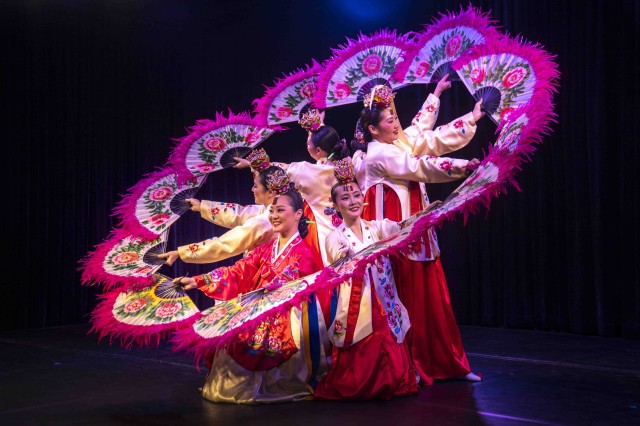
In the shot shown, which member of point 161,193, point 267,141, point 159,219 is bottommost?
point 159,219

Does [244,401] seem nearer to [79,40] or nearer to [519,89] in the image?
[519,89]

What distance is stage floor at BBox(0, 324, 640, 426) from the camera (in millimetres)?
3014

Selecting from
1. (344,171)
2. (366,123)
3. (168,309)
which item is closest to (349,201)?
(344,171)

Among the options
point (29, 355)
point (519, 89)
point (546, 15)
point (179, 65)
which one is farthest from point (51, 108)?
point (519, 89)

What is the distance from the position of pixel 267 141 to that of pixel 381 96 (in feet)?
11.7

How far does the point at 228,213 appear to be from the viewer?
4.02 m

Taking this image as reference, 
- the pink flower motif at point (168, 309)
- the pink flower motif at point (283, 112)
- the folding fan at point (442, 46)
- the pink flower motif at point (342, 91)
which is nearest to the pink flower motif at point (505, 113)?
the folding fan at point (442, 46)

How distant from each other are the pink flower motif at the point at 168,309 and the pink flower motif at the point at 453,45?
5.56 feet

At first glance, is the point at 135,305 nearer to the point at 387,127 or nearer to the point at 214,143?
the point at 214,143

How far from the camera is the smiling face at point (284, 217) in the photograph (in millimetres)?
3516

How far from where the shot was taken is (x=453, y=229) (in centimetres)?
614

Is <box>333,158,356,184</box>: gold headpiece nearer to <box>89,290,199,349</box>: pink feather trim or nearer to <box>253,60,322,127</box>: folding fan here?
<box>253,60,322,127</box>: folding fan

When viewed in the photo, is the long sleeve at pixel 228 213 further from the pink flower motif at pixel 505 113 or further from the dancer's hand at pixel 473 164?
the pink flower motif at pixel 505 113

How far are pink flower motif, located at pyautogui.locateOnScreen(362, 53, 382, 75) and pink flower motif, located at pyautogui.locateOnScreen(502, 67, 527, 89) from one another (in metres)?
0.72
